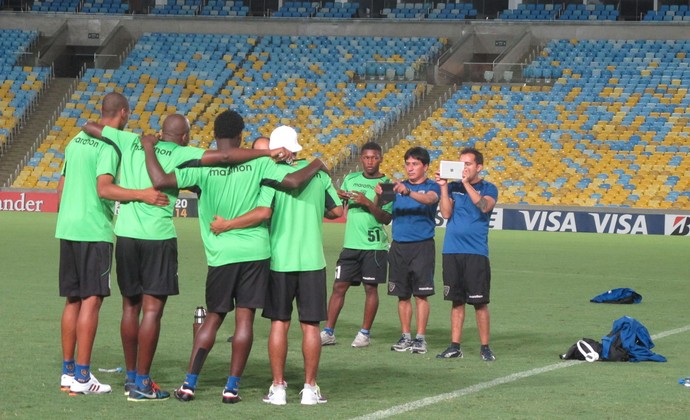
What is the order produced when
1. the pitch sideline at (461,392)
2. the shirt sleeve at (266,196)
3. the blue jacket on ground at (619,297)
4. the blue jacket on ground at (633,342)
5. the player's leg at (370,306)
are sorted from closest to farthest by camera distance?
the pitch sideline at (461,392), the shirt sleeve at (266,196), the blue jacket on ground at (633,342), the player's leg at (370,306), the blue jacket on ground at (619,297)

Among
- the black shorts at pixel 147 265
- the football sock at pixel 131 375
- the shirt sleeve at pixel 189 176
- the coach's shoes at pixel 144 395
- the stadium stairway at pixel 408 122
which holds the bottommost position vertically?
the coach's shoes at pixel 144 395

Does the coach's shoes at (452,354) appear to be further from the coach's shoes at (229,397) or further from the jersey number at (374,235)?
the coach's shoes at (229,397)

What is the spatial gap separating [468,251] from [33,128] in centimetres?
3571

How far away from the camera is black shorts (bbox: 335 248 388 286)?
11984 millimetres

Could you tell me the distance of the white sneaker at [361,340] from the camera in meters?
11.7

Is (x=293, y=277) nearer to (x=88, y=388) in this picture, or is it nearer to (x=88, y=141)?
(x=88, y=388)

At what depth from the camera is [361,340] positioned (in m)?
11.8

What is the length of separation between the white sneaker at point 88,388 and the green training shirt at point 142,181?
43.4 inches

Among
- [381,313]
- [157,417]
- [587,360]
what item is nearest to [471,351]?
[587,360]

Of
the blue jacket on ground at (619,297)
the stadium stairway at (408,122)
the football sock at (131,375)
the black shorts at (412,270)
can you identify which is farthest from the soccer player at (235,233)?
the stadium stairway at (408,122)

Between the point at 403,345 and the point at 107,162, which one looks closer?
the point at 107,162

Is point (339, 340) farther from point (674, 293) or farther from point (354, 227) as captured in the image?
point (674, 293)

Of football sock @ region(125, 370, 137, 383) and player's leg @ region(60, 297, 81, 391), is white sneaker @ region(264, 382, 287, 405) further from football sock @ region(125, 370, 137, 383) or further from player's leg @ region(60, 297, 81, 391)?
player's leg @ region(60, 297, 81, 391)

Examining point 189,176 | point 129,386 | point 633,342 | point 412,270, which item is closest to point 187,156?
point 189,176
